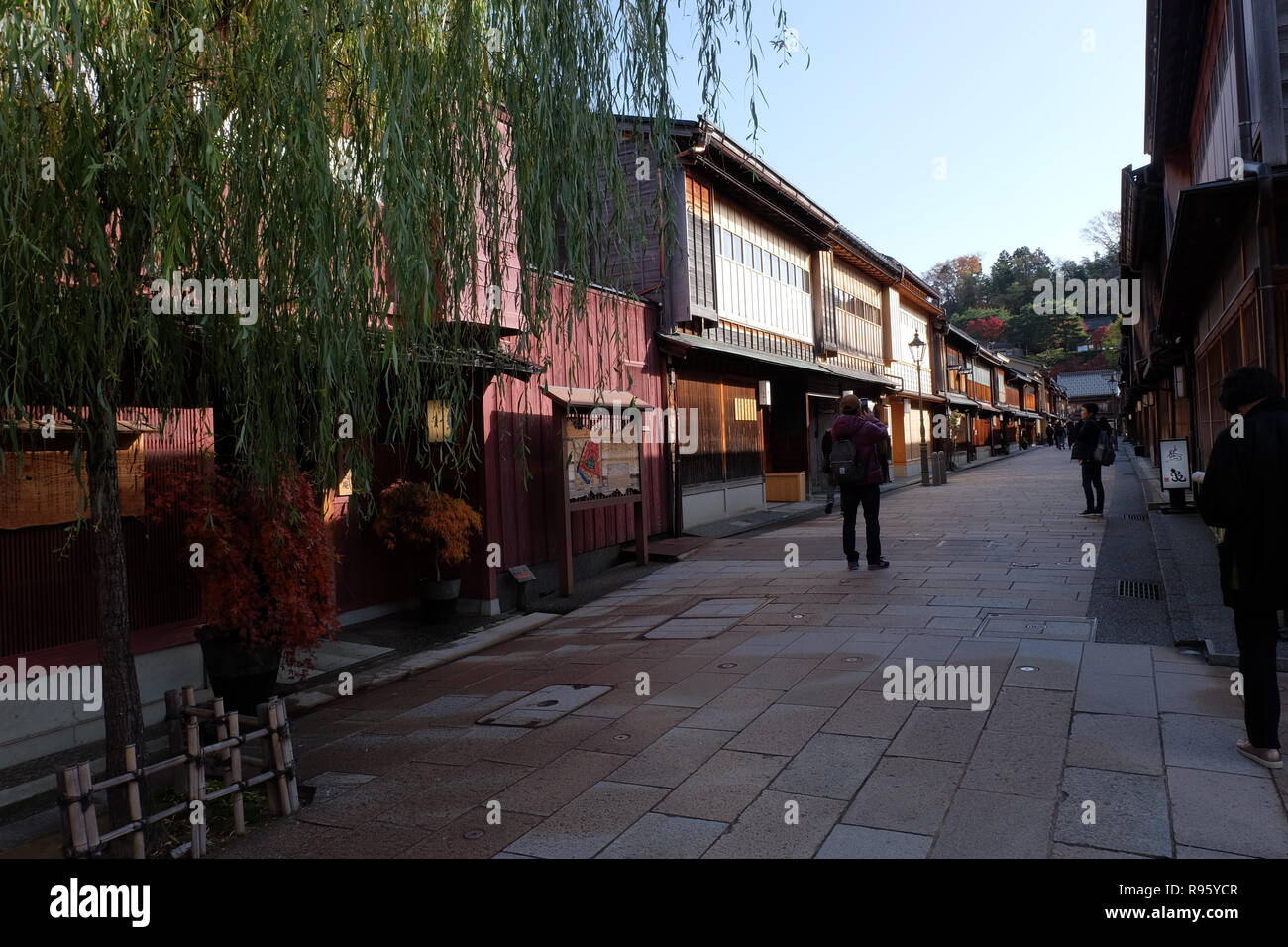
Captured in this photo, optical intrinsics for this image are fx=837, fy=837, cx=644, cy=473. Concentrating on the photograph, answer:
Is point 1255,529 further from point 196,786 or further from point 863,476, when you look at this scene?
point 863,476

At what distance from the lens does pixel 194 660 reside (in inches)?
269

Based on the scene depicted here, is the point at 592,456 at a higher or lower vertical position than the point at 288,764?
higher

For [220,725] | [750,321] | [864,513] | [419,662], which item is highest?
[750,321]

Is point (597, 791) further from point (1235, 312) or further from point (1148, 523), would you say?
point (1148, 523)

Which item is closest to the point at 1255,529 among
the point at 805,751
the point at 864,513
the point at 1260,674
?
the point at 1260,674

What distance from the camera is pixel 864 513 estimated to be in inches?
412

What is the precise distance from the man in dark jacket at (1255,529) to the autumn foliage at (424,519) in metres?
6.60

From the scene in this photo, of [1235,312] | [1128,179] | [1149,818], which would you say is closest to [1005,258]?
[1128,179]

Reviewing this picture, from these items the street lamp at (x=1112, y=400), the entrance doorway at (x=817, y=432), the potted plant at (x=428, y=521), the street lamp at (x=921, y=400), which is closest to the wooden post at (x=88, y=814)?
the potted plant at (x=428, y=521)

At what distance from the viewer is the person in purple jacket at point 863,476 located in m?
10.0

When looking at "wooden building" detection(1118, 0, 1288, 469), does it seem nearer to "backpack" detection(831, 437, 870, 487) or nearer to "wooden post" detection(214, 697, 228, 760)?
"backpack" detection(831, 437, 870, 487)

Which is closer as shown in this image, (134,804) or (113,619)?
(134,804)

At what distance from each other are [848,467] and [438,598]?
16.4ft
